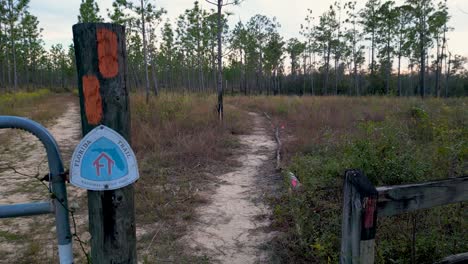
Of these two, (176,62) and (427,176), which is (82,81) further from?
(176,62)

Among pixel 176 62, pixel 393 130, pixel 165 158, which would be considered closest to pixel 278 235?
pixel 393 130

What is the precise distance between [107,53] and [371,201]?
140cm

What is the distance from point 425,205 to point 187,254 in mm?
2343

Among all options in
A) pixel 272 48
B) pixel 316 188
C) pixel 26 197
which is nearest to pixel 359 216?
pixel 316 188

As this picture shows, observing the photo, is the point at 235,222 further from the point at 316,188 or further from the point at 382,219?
the point at 382,219

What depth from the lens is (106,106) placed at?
1.35 m

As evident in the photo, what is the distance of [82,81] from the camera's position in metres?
1.34

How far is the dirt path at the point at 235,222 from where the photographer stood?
3.27 m

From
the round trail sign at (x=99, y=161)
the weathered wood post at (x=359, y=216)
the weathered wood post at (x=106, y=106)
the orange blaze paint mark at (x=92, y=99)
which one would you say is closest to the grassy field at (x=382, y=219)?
the weathered wood post at (x=359, y=216)

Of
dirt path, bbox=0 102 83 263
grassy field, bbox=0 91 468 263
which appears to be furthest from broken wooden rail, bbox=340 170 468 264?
dirt path, bbox=0 102 83 263

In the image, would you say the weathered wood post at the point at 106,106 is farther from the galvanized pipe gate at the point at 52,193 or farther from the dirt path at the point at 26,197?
the dirt path at the point at 26,197

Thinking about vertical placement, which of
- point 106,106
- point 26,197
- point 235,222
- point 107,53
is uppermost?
point 107,53

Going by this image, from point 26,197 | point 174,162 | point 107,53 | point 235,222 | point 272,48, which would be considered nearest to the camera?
point 107,53

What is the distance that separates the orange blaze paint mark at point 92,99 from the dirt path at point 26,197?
43 centimetres
